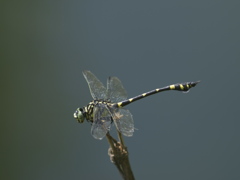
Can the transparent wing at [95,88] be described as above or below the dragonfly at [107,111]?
above

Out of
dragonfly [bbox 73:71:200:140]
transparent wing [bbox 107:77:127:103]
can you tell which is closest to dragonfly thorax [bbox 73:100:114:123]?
dragonfly [bbox 73:71:200:140]

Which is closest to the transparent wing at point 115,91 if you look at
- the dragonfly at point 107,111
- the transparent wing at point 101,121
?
the dragonfly at point 107,111

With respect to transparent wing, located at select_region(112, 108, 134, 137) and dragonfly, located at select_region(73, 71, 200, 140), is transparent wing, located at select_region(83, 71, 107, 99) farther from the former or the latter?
transparent wing, located at select_region(112, 108, 134, 137)

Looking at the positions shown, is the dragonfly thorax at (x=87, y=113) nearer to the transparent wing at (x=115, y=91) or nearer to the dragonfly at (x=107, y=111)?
the dragonfly at (x=107, y=111)

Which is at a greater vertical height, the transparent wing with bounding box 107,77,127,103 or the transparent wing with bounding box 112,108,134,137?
the transparent wing with bounding box 107,77,127,103

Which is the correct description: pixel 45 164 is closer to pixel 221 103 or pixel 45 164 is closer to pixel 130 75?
pixel 130 75

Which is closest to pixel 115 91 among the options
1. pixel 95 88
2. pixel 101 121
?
pixel 95 88

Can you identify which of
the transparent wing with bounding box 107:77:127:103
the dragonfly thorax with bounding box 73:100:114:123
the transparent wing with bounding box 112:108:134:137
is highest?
the transparent wing with bounding box 107:77:127:103
